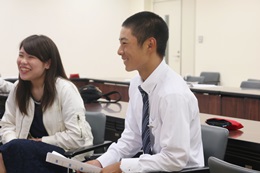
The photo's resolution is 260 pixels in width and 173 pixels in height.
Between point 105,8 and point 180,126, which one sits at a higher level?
point 105,8

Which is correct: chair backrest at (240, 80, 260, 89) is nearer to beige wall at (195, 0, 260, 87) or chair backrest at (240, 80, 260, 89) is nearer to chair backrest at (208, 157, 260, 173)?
beige wall at (195, 0, 260, 87)

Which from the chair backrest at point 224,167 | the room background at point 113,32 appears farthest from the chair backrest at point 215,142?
the room background at point 113,32

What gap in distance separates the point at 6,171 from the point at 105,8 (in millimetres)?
6506

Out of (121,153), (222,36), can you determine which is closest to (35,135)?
(121,153)

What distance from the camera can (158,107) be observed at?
4.93 ft

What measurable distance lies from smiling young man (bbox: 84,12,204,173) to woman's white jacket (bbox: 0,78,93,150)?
41cm

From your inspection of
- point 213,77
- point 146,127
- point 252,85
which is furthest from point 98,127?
point 213,77

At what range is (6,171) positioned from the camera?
187 centimetres

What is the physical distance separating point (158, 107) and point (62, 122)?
83cm

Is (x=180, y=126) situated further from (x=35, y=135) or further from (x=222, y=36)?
(x=222, y=36)

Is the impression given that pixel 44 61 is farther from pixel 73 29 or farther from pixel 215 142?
pixel 73 29

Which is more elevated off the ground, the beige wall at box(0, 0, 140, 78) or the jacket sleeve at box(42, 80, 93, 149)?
the beige wall at box(0, 0, 140, 78)

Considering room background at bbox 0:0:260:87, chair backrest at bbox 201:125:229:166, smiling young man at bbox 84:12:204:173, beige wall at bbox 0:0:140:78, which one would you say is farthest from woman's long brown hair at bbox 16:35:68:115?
room background at bbox 0:0:260:87

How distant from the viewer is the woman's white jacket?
6.79 ft
